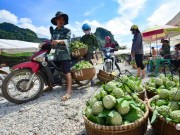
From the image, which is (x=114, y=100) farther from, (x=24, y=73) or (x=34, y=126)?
(x=24, y=73)

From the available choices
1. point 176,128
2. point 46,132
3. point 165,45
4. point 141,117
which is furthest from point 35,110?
point 165,45

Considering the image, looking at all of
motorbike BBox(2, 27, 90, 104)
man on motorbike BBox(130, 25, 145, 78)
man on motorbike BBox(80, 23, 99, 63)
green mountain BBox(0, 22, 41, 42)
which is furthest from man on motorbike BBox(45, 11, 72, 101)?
green mountain BBox(0, 22, 41, 42)

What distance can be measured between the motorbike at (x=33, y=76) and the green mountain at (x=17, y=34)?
3828cm

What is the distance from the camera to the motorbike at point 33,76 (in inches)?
174

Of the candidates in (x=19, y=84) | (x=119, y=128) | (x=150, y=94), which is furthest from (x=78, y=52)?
(x=119, y=128)

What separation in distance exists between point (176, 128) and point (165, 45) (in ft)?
27.2

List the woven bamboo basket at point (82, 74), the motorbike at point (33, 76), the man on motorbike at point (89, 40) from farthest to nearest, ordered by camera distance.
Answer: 1. the man on motorbike at point (89, 40)
2. the woven bamboo basket at point (82, 74)
3. the motorbike at point (33, 76)

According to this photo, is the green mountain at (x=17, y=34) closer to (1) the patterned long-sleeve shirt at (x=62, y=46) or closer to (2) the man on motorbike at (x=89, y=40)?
(2) the man on motorbike at (x=89, y=40)

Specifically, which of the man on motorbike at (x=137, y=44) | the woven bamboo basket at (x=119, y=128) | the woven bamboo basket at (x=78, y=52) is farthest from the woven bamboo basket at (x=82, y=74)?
the woven bamboo basket at (x=119, y=128)

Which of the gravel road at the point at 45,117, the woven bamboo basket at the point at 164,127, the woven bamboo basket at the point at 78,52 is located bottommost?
the gravel road at the point at 45,117

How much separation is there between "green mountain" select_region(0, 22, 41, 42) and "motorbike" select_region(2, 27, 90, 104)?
126 feet

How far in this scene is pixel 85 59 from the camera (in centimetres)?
590

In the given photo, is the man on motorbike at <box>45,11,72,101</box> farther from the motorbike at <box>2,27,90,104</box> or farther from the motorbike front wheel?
the motorbike front wheel

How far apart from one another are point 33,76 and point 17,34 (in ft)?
146
